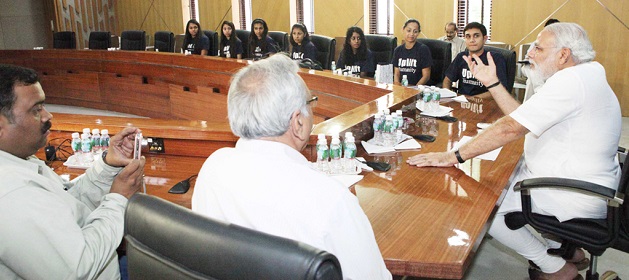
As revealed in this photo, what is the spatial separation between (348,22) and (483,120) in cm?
507

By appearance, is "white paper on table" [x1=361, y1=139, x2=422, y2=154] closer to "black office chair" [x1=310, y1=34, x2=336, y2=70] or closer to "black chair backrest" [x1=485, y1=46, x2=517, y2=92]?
"black chair backrest" [x1=485, y1=46, x2=517, y2=92]

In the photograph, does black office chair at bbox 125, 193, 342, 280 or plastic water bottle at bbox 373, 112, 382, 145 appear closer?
black office chair at bbox 125, 193, 342, 280

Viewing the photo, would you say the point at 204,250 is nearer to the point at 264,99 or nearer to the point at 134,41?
the point at 264,99

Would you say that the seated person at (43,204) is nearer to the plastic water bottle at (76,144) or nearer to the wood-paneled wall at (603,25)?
the plastic water bottle at (76,144)

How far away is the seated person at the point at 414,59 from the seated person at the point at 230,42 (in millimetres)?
2700

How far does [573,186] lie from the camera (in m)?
1.90

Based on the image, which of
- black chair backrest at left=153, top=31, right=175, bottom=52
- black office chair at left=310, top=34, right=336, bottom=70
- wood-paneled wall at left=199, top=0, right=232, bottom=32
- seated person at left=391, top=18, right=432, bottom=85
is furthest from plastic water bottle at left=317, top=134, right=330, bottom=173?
wood-paneled wall at left=199, top=0, right=232, bottom=32

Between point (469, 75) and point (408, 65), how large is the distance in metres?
0.83

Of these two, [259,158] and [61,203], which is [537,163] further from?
[61,203]

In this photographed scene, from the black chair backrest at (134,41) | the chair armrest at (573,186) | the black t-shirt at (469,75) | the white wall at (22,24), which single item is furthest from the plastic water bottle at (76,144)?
the white wall at (22,24)

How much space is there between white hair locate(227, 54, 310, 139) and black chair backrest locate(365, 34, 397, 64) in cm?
428

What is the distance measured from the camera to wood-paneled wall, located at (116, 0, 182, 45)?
10.0 meters

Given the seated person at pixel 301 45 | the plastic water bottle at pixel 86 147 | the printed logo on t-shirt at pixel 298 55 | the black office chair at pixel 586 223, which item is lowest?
the black office chair at pixel 586 223

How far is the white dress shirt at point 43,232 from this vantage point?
1199mm
